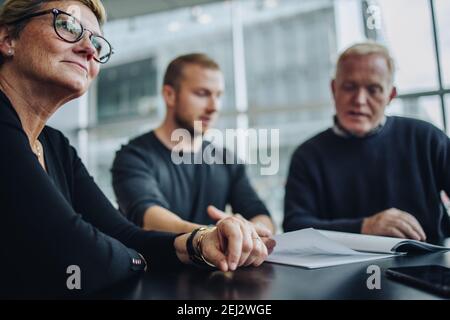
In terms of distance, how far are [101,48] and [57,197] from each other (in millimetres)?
443

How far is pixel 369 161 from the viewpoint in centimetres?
148

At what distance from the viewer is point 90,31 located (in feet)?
2.81

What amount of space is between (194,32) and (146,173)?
3135 mm

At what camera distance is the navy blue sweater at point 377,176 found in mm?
1404

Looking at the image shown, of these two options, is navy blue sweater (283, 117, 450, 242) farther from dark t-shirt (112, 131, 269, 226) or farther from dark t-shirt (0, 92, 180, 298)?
dark t-shirt (0, 92, 180, 298)

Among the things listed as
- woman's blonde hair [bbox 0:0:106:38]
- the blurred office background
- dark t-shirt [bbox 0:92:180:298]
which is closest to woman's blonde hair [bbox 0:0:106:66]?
woman's blonde hair [bbox 0:0:106:38]

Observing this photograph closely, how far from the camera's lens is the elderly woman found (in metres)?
0.57

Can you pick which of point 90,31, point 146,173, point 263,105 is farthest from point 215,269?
point 263,105

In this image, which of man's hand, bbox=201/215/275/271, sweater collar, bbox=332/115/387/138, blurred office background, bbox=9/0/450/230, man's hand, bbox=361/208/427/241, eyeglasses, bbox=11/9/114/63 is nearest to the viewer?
man's hand, bbox=201/215/275/271

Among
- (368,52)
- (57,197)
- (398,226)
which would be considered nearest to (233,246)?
(57,197)

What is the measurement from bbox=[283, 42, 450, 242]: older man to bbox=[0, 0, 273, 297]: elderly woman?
26.7 inches

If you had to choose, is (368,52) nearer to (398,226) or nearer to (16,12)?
(398,226)

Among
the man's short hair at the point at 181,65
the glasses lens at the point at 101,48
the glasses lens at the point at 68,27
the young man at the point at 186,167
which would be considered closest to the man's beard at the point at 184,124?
the young man at the point at 186,167

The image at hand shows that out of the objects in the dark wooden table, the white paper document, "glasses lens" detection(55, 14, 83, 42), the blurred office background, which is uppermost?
the blurred office background
